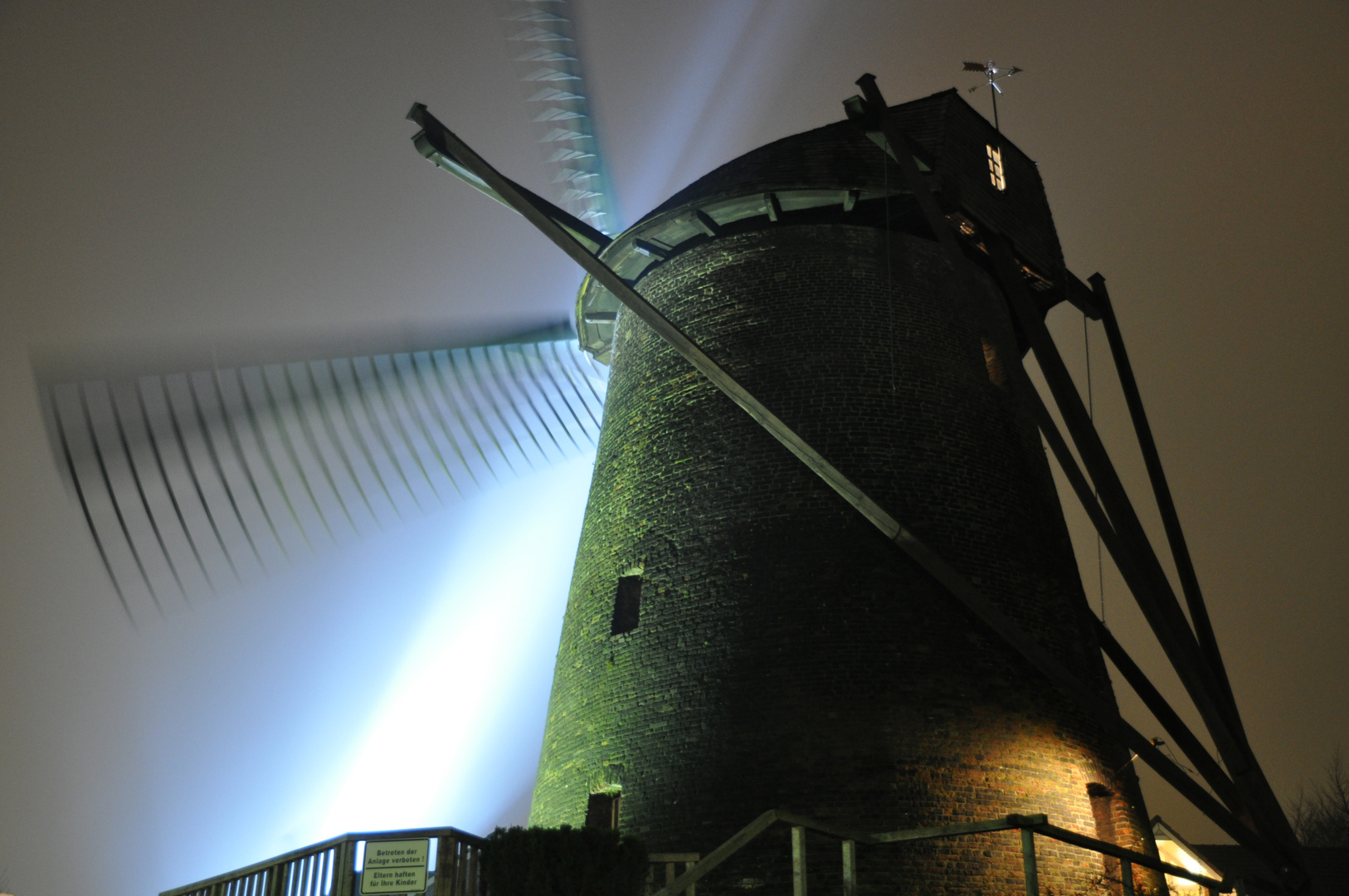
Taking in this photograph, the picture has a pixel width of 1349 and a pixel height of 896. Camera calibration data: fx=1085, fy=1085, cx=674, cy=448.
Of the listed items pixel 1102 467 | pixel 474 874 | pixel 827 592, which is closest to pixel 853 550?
pixel 827 592

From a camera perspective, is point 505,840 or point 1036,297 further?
point 1036,297

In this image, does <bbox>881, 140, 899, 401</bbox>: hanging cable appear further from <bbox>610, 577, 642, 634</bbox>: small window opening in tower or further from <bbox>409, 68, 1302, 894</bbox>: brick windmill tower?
<bbox>610, 577, 642, 634</bbox>: small window opening in tower

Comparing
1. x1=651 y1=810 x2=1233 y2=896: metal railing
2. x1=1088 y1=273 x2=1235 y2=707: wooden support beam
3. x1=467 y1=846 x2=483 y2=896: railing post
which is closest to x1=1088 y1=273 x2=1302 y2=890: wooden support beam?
x1=1088 y1=273 x2=1235 y2=707: wooden support beam

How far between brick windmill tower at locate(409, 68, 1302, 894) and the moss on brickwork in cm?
3

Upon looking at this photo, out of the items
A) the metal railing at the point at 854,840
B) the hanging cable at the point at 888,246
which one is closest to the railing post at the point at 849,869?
the metal railing at the point at 854,840

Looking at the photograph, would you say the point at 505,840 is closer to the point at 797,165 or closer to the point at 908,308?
the point at 908,308

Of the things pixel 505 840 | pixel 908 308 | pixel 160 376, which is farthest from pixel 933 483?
pixel 160 376

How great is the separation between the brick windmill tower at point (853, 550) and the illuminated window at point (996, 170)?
0.04m

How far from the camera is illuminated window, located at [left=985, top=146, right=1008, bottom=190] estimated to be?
1247 centimetres

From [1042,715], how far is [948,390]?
3.25m

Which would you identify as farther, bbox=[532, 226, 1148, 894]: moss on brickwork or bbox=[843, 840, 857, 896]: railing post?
bbox=[532, 226, 1148, 894]: moss on brickwork

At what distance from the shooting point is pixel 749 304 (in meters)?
11.2

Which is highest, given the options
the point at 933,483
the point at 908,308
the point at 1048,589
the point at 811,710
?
the point at 908,308

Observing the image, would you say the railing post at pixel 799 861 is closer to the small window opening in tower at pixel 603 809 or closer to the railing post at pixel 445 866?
the railing post at pixel 445 866
